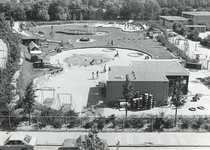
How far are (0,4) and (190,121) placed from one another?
76.6 m

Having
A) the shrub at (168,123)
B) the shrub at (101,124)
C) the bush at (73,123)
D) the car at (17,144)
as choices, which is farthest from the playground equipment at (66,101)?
the shrub at (168,123)

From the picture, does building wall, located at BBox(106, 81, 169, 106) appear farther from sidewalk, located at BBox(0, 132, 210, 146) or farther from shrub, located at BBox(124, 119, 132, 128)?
sidewalk, located at BBox(0, 132, 210, 146)

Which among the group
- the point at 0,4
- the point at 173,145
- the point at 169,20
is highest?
the point at 0,4

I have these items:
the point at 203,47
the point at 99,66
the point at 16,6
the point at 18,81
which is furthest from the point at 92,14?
the point at 18,81

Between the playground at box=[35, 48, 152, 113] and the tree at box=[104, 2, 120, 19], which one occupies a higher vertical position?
the tree at box=[104, 2, 120, 19]

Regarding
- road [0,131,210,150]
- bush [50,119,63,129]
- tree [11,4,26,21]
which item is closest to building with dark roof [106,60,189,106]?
road [0,131,210,150]

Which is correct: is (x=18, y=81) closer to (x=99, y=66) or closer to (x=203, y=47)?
(x=99, y=66)

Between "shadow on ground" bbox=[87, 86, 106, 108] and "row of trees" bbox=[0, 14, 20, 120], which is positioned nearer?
"row of trees" bbox=[0, 14, 20, 120]

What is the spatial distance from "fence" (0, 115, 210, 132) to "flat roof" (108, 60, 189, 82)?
538 cm

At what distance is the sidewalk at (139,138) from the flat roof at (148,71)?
6846 millimetres

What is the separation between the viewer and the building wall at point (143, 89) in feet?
78.6

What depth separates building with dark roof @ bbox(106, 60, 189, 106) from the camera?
2398 centimetres

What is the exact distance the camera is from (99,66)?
36.5 meters

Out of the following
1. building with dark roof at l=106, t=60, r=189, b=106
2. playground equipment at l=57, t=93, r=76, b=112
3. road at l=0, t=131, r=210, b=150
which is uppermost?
building with dark roof at l=106, t=60, r=189, b=106
